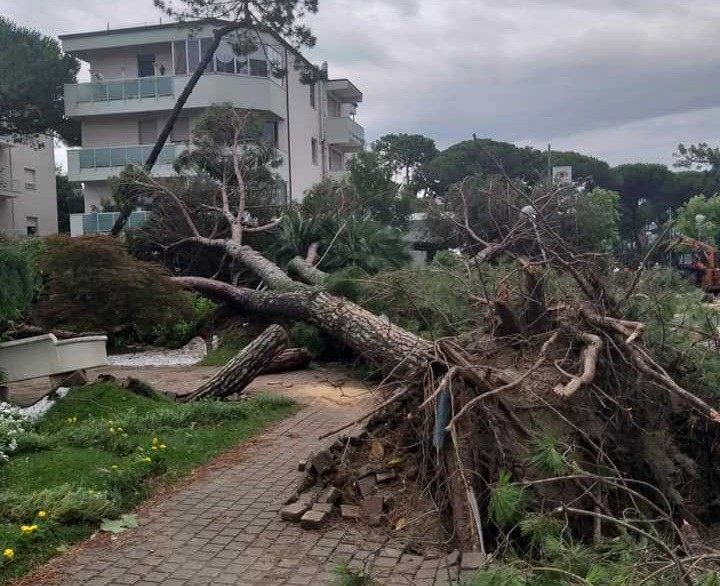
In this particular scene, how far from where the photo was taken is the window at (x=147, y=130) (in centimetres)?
3127

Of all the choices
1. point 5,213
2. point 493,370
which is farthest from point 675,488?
point 5,213

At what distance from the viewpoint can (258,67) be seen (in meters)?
30.3

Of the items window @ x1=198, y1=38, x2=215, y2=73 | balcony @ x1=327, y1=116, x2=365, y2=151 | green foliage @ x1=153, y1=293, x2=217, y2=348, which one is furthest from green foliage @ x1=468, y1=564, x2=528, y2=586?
balcony @ x1=327, y1=116, x2=365, y2=151

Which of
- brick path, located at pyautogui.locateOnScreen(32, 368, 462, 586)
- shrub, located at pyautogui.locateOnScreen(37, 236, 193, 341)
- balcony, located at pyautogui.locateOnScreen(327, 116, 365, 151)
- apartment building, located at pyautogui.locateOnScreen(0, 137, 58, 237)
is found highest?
balcony, located at pyautogui.locateOnScreen(327, 116, 365, 151)

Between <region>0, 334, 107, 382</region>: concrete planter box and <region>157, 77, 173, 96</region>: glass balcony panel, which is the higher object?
<region>157, 77, 173, 96</region>: glass balcony panel

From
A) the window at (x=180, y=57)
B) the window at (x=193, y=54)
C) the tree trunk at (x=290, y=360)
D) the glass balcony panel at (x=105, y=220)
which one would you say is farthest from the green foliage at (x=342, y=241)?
the window at (x=180, y=57)

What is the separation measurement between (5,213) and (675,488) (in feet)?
123

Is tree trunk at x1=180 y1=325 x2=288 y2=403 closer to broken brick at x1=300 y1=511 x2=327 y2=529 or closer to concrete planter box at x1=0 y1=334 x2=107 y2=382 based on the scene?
concrete planter box at x1=0 y1=334 x2=107 y2=382

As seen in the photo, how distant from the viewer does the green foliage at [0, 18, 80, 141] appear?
30.3 meters

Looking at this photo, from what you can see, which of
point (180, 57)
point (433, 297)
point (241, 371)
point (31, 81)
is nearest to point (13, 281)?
point (241, 371)

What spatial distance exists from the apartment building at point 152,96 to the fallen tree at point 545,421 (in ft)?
75.1

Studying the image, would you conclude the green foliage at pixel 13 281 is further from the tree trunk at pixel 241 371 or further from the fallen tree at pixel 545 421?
the fallen tree at pixel 545 421

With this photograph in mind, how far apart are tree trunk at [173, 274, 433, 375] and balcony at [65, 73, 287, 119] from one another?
1524 cm

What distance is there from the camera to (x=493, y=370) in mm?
5676
